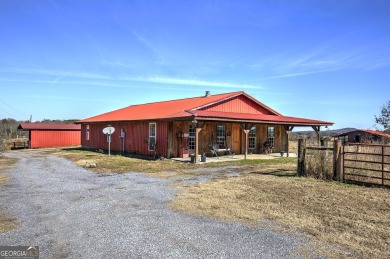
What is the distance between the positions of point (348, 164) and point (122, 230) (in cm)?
887

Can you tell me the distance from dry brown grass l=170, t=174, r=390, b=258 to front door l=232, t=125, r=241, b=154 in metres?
10.6

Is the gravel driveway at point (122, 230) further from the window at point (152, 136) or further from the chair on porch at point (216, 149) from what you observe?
the window at point (152, 136)

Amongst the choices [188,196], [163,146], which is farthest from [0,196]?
[163,146]

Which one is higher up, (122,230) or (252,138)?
(252,138)

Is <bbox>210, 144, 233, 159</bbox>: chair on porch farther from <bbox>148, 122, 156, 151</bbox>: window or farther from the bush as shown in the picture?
the bush

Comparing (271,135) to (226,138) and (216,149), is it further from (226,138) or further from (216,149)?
(216,149)

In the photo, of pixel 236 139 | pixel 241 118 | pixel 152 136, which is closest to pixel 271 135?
pixel 236 139

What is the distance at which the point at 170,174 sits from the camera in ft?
38.7

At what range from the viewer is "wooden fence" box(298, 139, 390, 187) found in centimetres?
969

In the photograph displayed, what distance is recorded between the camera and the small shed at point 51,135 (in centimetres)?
3033

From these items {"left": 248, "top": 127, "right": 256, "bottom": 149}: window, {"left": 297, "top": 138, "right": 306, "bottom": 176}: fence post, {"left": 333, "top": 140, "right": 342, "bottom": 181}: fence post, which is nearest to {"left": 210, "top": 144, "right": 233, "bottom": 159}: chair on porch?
{"left": 248, "top": 127, "right": 256, "bottom": 149}: window

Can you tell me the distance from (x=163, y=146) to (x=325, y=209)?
12350 mm

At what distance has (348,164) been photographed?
11039 millimetres

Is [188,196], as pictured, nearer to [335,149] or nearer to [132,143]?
[335,149]
